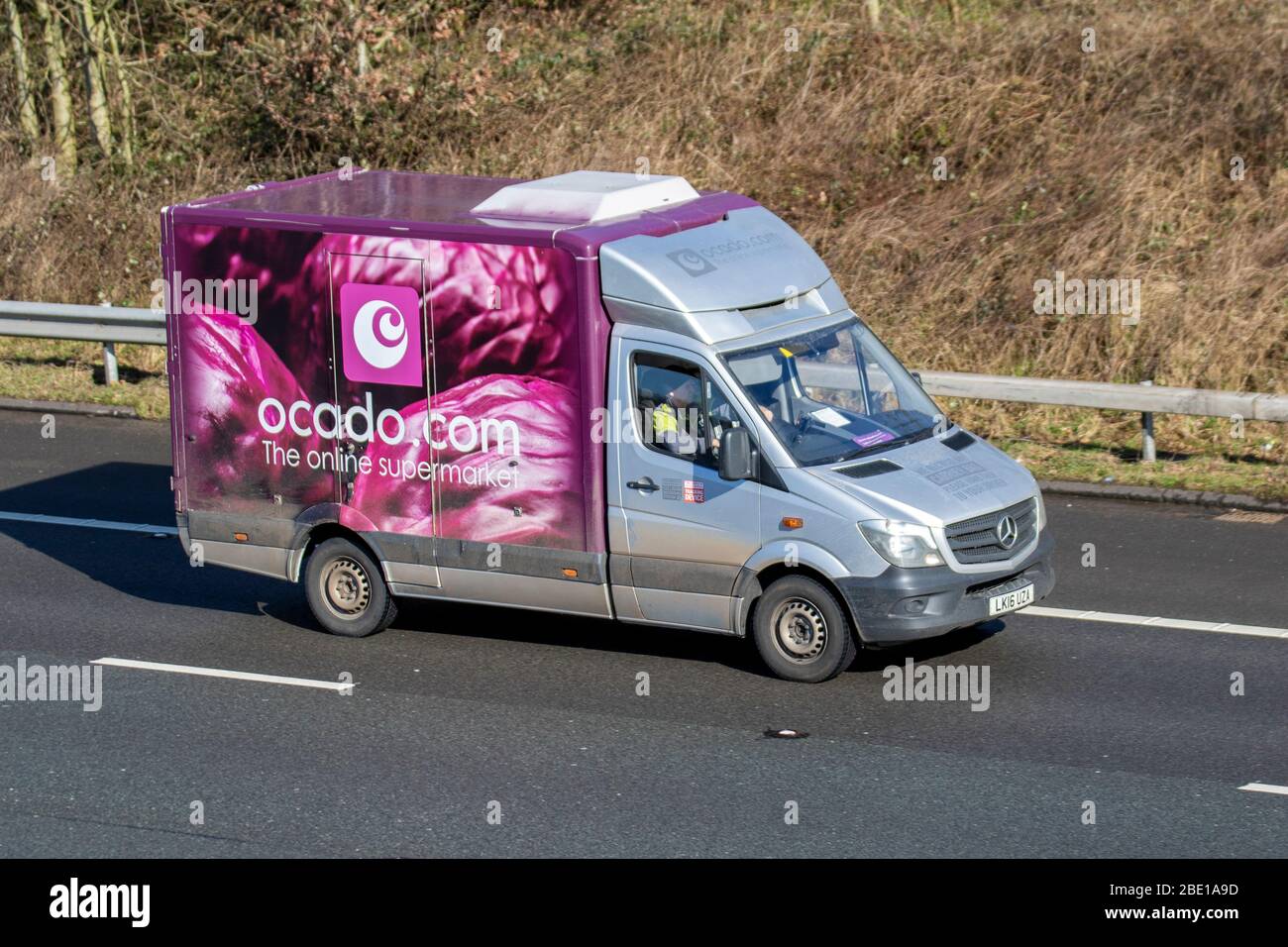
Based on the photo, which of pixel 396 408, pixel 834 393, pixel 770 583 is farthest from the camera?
pixel 396 408

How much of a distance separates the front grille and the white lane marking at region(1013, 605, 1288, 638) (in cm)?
72

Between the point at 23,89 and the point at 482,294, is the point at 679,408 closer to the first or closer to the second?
the point at 482,294

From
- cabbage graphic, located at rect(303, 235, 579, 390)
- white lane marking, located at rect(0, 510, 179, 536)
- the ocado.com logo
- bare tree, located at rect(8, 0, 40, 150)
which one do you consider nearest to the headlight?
cabbage graphic, located at rect(303, 235, 579, 390)

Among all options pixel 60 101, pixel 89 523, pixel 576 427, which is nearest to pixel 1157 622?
pixel 576 427

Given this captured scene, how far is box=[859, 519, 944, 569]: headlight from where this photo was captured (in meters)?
9.71

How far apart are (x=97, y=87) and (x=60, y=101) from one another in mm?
699

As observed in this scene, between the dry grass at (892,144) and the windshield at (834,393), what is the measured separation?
5755 mm

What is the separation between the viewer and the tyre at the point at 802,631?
996cm

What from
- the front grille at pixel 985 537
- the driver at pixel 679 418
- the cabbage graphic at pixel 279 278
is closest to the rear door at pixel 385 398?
the cabbage graphic at pixel 279 278

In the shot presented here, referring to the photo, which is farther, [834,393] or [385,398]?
[385,398]

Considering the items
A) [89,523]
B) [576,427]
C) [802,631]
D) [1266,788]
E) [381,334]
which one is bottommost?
[1266,788]

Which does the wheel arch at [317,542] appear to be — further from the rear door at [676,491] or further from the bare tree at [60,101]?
the bare tree at [60,101]

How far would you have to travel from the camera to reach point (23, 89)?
2580 cm

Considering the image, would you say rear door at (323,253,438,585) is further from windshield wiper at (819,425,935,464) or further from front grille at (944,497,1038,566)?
front grille at (944,497,1038,566)
